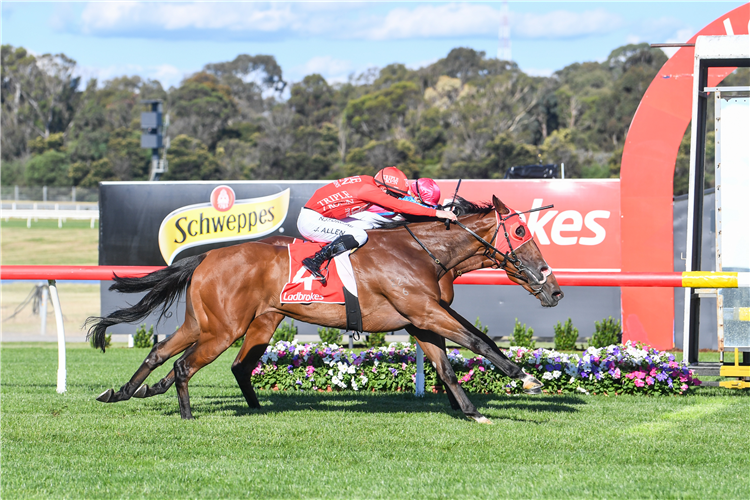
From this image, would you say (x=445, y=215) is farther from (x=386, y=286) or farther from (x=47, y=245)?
(x=47, y=245)

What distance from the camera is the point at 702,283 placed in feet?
21.6

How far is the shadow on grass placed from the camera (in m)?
6.33

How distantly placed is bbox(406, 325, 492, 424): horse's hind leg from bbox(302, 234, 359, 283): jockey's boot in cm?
78

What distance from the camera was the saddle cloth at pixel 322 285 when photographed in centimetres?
575

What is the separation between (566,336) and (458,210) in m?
6.03

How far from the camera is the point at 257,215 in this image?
1223 cm

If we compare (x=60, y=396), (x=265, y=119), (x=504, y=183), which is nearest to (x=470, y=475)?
(x=60, y=396)

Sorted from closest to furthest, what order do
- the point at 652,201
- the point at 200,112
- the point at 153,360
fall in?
the point at 153,360 < the point at 652,201 < the point at 200,112

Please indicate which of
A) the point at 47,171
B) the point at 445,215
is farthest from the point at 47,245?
the point at 445,215

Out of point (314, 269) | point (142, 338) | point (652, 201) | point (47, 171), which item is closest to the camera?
point (314, 269)

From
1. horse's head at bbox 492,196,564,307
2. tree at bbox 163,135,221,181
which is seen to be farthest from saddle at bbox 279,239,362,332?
tree at bbox 163,135,221,181

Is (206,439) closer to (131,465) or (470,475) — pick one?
(131,465)

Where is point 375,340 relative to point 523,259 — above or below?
below

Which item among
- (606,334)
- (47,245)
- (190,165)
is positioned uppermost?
(190,165)
